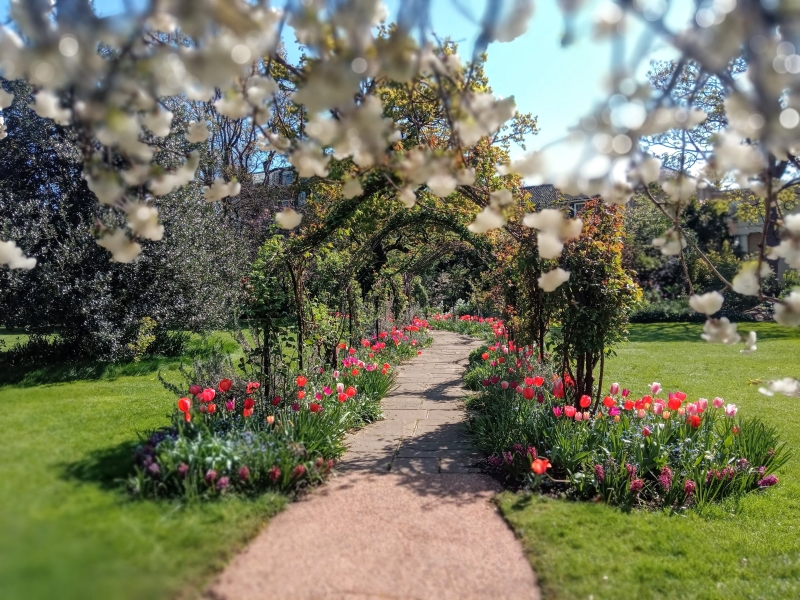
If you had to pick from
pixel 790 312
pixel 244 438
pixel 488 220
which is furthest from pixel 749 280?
pixel 244 438

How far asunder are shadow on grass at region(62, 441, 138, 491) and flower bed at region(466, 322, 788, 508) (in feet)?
7.46

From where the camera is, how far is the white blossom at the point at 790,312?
180 cm

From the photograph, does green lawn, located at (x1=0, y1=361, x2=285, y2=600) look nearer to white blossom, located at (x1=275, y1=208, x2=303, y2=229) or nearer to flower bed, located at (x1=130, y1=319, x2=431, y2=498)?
flower bed, located at (x1=130, y1=319, x2=431, y2=498)

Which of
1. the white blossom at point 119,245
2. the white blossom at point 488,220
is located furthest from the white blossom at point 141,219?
the white blossom at point 488,220

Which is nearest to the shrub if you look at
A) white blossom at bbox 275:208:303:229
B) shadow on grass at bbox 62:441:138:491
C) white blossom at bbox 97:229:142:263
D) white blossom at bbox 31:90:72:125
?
white blossom at bbox 275:208:303:229

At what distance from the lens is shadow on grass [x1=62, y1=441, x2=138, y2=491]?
2279 mm

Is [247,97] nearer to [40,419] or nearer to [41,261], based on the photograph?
[40,419]

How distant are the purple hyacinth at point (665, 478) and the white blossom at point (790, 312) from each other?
211cm

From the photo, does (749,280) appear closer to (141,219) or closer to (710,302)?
(710,302)

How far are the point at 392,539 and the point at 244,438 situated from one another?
1264 millimetres

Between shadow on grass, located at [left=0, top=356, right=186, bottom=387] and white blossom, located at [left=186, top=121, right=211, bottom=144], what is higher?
white blossom, located at [left=186, top=121, right=211, bottom=144]

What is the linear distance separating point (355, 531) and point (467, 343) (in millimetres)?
9668

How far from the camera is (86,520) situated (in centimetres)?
180

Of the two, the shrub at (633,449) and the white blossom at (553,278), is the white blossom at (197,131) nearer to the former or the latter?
the white blossom at (553,278)
